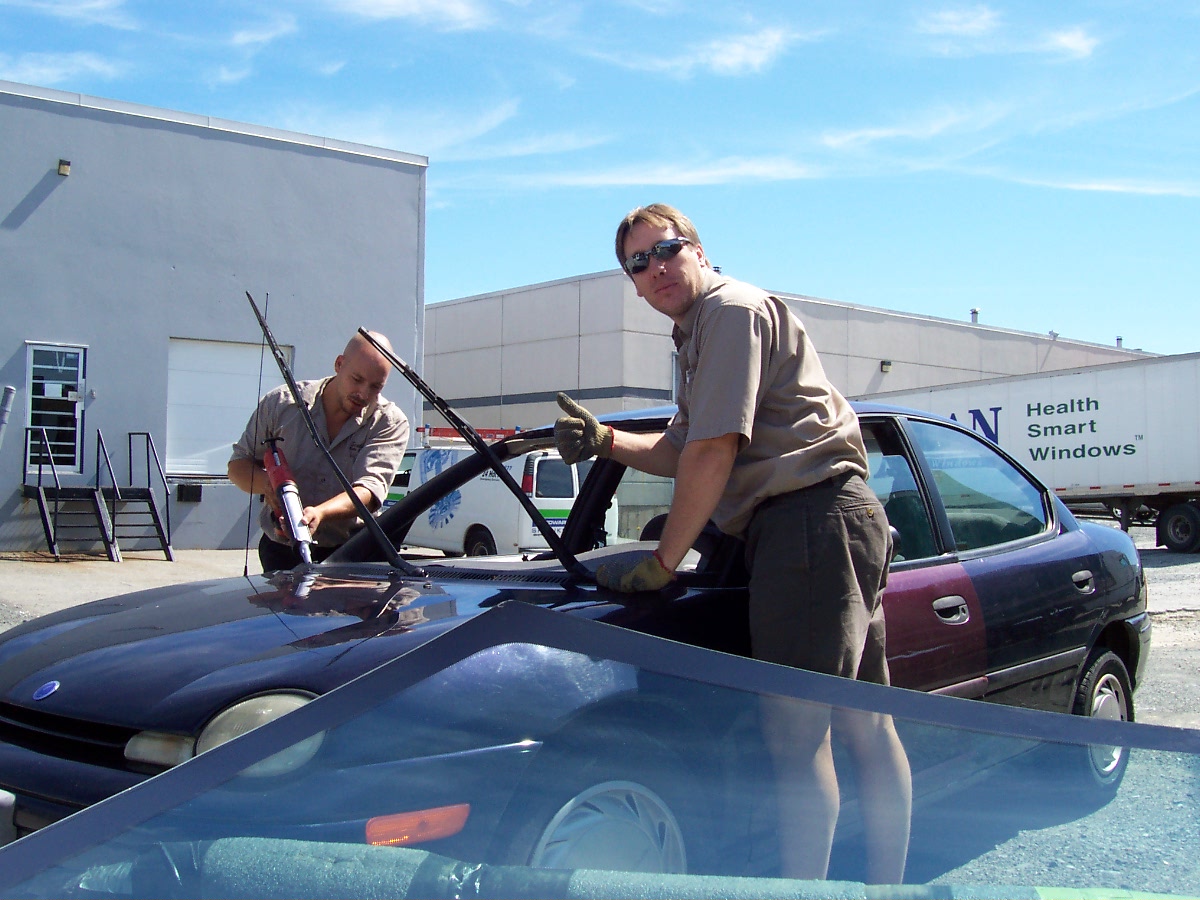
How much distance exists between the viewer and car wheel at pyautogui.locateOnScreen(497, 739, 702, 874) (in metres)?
1.06

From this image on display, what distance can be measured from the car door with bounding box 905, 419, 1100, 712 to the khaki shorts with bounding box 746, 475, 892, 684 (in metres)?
0.94

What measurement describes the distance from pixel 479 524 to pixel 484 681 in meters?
10.8

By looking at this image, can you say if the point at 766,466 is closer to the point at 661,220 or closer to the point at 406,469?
the point at 661,220

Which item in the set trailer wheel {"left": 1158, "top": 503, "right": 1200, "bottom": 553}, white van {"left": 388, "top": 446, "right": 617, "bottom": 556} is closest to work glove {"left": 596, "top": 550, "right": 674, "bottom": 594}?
white van {"left": 388, "top": 446, "right": 617, "bottom": 556}

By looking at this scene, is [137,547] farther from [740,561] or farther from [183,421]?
[740,561]

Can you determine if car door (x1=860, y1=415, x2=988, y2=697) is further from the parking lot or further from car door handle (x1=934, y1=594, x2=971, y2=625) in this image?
the parking lot

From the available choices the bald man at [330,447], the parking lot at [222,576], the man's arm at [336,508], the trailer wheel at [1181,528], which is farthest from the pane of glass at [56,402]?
the trailer wheel at [1181,528]

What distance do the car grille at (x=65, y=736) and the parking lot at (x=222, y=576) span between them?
2118 millimetres

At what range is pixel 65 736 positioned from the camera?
2137mm

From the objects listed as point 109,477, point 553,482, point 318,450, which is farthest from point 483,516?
point 318,450

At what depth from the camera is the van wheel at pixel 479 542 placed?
12000 millimetres

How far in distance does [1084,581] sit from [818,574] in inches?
70.2

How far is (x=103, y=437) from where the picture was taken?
1346 cm

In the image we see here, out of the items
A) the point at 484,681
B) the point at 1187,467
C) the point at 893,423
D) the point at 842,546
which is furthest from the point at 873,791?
the point at 1187,467
